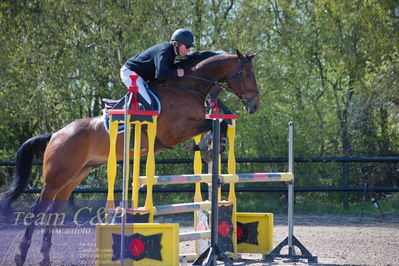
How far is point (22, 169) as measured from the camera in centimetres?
645

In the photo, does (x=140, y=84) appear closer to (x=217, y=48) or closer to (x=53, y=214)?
(x=53, y=214)

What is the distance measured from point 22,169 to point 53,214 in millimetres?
833

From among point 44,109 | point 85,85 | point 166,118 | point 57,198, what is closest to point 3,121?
point 44,109

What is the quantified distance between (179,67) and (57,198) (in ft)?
6.22

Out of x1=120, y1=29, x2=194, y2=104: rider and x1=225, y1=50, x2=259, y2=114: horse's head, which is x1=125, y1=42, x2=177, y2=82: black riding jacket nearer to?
x1=120, y1=29, x2=194, y2=104: rider

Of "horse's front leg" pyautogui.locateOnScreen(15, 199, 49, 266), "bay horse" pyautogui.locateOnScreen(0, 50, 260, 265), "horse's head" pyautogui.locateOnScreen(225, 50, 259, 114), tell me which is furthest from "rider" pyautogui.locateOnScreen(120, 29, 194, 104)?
"horse's front leg" pyautogui.locateOnScreen(15, 199, 49, 266)

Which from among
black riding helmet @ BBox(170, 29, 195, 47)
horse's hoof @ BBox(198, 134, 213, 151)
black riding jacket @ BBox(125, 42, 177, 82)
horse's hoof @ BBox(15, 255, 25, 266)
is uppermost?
black riding helmet @ BBox(170, 29, 195, 47)

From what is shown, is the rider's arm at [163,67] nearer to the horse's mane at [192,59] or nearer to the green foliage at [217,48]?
the horse's mane at [192,59]

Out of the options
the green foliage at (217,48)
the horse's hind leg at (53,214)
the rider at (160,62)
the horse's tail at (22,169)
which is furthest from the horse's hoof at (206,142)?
the green foliage at (217,48)

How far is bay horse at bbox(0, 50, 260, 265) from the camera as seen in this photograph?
5.95 m

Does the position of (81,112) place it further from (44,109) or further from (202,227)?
(202,227)

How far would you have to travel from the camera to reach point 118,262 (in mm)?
4590

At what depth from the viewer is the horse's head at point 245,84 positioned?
609 cm

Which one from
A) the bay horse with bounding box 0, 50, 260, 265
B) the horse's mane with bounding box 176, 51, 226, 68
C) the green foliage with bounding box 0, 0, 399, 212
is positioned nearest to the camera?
the bay horse with bounding box 0, 50, 260, 265
